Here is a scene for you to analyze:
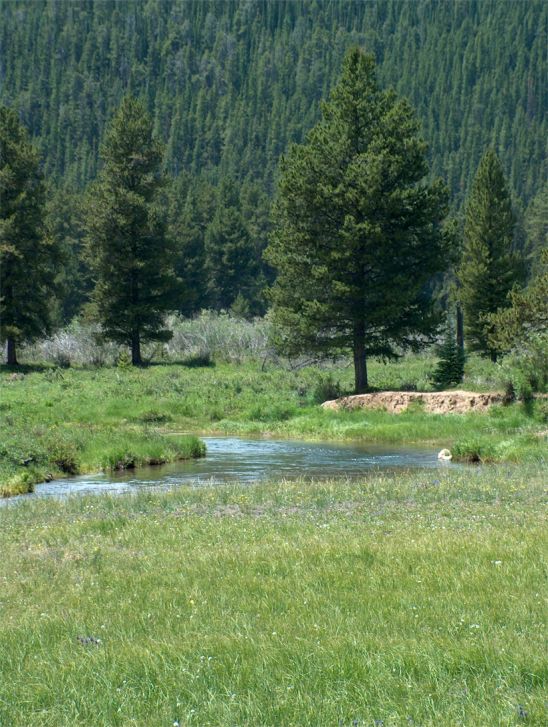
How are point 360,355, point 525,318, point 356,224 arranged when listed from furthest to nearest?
point 360,355 < point 356,224 < point 525,318

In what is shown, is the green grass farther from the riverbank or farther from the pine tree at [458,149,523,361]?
the pine tree at [458,149,523,361]

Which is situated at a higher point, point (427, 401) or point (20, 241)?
point (20, 241)

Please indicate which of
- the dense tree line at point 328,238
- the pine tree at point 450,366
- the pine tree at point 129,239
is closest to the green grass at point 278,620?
the dense tree line at point 328,238

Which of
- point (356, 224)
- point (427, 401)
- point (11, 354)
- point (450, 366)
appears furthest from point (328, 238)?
point (11, 354)

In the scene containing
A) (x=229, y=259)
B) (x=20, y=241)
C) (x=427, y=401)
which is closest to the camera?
(x=427, y=401)

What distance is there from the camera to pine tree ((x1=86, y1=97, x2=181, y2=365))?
57.1m

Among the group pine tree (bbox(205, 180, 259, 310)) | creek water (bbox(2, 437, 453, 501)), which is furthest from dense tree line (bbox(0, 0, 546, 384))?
pine tree (bbox(205, 180, 259, 310))

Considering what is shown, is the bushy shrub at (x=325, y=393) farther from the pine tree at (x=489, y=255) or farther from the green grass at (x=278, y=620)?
the green grass at (x=278, y=620)

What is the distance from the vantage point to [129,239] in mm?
57750

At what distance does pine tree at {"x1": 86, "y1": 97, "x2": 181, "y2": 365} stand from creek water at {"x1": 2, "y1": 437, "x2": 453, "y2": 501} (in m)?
24.5

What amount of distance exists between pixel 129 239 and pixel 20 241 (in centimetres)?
630

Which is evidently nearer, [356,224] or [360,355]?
[356,224]

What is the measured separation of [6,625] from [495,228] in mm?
55475

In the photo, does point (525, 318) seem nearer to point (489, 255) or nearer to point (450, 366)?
point (450, 366)
